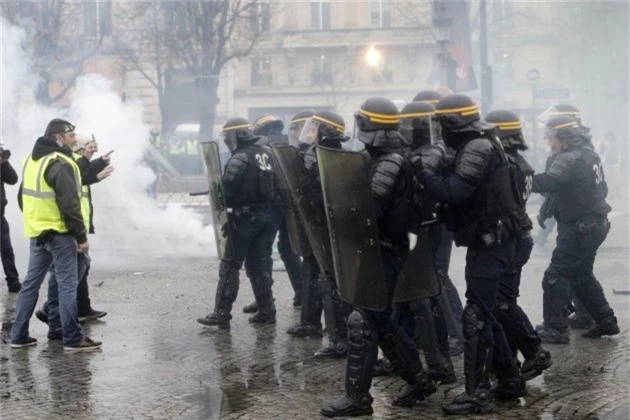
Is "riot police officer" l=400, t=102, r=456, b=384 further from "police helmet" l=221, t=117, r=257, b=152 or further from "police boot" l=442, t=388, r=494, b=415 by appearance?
"police helmet" l=221, t=117, r=257, b=152

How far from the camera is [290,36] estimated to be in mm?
53844

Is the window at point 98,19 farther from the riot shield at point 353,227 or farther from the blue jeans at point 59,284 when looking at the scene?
the riot shield at point 353,227

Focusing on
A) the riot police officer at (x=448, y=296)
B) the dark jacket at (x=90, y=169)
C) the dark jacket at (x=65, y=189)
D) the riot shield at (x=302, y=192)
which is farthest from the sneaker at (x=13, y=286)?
the riot police officer at (x=448, y=296)

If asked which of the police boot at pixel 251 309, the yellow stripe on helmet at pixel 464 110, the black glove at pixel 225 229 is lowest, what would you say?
the police boot at pixel 251 309

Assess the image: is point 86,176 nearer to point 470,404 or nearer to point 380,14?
point 470,404

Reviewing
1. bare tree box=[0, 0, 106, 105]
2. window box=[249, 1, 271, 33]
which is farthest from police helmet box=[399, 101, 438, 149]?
window box=[249, 1, 271, 33]

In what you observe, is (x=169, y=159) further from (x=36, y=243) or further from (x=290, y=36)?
(x=36, y=243)

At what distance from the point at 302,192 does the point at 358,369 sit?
182cm

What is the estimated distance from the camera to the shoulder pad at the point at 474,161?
6.52 m

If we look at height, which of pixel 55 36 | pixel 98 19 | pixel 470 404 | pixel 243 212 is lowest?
pixel 470 404

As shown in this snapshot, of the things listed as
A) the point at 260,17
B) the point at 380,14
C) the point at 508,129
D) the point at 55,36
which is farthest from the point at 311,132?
the point at 380,14

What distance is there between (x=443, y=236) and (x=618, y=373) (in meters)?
1.59

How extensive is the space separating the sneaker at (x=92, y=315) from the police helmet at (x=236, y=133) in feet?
6.49

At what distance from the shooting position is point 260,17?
4203 centimetres
